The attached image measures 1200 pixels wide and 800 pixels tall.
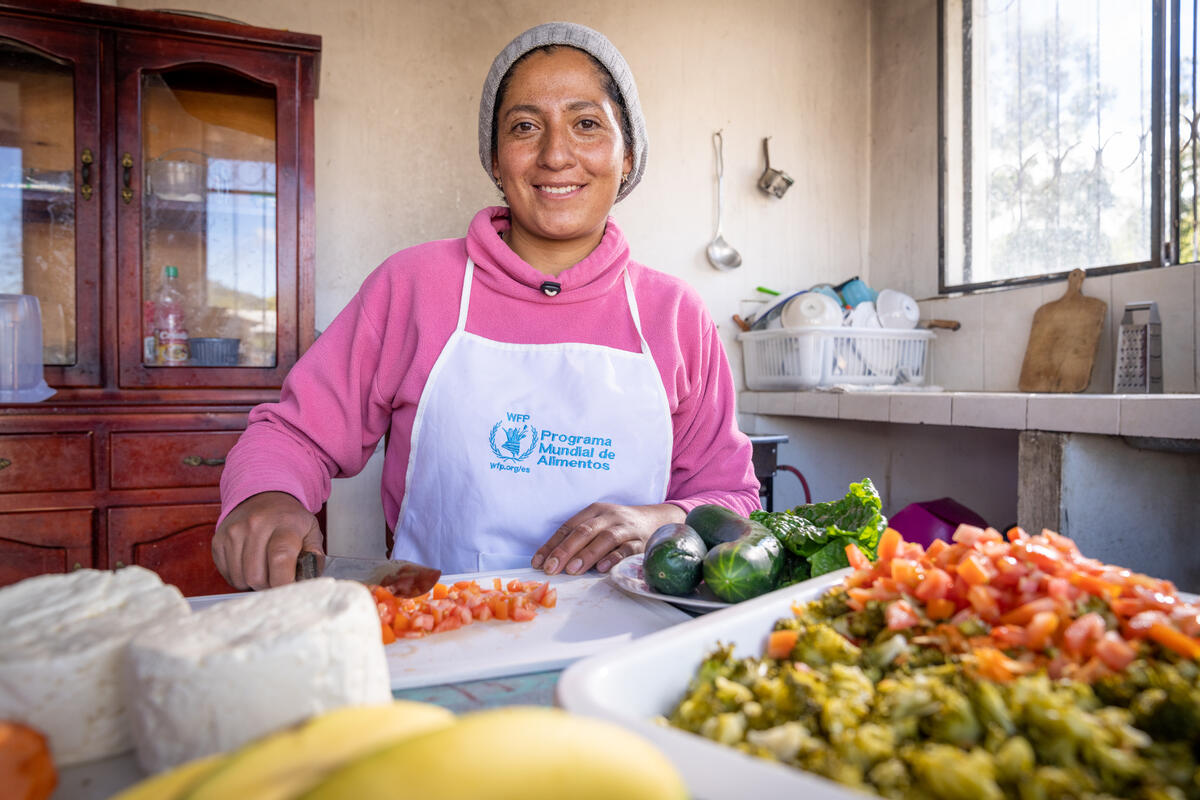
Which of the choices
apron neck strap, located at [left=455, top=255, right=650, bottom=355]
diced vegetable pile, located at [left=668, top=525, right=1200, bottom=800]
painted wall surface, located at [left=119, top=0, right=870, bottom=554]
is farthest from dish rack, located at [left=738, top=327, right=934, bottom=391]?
diced vegetable pile, located at [left=668, top=525, right=1200, bottom=800]

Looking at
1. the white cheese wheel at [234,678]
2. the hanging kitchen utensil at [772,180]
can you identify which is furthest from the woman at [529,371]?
the hanging kitchen utensil at [772,180]

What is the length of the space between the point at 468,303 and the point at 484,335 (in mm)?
92

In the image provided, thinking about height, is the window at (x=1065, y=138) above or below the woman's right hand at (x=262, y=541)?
above

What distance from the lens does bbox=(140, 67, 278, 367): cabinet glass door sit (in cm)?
303

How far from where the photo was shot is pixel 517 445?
171cm

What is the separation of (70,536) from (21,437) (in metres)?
0.40

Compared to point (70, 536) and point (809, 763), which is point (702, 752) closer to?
point (809, 763)

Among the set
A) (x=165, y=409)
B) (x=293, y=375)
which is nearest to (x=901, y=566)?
(x=293, y=375)

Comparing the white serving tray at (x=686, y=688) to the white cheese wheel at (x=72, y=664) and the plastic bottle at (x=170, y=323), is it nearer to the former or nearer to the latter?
the white cheese wheel at (x=72, y=664)

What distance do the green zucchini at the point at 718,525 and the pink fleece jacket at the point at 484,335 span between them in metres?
0.35

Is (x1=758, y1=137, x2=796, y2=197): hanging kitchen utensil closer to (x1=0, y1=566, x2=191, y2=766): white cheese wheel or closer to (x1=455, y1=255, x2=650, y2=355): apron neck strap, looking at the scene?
(x1=455, y1=255, x2=650, y2=355): apron neck strap

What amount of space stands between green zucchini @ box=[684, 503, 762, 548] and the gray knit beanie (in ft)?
3.64

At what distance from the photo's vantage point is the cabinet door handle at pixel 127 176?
2.91 meters

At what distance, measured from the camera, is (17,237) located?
2918 mm
